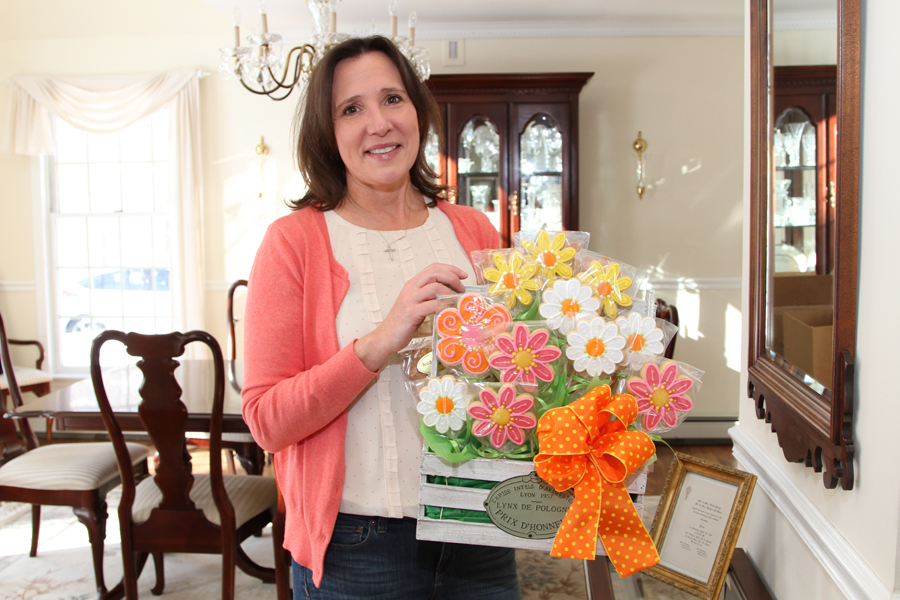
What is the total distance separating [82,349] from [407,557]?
4325mm

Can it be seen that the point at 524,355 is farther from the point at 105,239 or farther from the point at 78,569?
the point at 105,239

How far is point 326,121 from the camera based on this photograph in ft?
3.68

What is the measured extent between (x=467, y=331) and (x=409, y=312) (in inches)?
4.6

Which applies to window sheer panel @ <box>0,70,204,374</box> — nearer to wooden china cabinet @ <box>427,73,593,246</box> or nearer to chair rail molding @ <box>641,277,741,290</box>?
wooden china cabinet @ <box>427,73,593,246</box>

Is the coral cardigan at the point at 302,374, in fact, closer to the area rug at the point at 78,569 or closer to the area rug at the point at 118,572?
the area rug at the point at 118,572

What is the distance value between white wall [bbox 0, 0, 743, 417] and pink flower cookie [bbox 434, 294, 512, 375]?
3.46 meters

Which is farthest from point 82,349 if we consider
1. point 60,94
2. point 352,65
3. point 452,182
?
point 352,65

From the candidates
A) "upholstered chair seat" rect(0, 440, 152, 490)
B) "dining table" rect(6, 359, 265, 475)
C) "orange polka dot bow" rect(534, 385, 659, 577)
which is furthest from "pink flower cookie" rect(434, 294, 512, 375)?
"upholstered chair seat" rect(0, 440, 152, 490)

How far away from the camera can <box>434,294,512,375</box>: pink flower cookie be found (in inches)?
32.5

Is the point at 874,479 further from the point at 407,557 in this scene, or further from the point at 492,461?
the point at 407,557

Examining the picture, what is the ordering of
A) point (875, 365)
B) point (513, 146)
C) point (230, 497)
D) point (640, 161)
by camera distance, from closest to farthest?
point (875, 365) → point (230, 497) → point (513, 146) → point (640, 161)

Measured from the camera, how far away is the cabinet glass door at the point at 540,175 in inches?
150

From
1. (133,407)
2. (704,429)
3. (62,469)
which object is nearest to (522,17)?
(704,429)

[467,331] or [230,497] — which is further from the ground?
[467,331]
